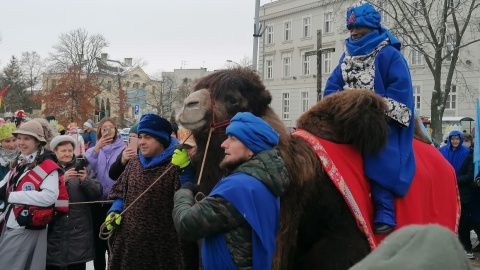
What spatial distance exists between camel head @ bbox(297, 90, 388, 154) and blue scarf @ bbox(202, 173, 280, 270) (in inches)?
23.2

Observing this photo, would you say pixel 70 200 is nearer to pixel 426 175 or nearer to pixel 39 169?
pixel 39 169

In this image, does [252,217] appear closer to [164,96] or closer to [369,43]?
[369,43]

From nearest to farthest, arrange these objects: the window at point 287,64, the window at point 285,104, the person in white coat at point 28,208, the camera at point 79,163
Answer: the person in white coat at point 28,208 → the camera at point 79,163 → the window at point 287,64 → the window at point 285,104

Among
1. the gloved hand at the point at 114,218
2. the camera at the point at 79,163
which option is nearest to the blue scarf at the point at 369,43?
the gloved hand at the point at 114,218

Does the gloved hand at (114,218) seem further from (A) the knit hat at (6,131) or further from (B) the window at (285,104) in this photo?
(B) the window at (285,104)

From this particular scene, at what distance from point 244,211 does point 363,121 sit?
87 cm

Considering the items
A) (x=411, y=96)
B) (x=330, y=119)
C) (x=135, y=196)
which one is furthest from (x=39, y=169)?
(x=411, y=96)

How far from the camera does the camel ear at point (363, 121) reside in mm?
2904

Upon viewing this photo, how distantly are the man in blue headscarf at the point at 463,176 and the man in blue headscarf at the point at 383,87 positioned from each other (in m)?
5.32

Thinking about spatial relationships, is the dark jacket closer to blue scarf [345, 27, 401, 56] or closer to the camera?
the camera

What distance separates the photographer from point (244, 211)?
2.59 meters

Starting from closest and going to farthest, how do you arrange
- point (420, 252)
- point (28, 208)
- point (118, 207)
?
point (420, 252), point (118, 207), point (28, 208)

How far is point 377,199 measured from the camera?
2951 millimetres

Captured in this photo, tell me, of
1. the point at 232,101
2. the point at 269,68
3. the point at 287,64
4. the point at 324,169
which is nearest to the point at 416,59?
the point at 287,64
